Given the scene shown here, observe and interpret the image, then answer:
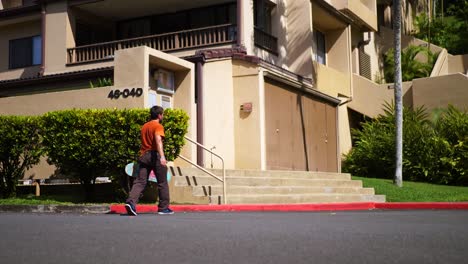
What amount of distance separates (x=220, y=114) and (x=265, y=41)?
462 cm

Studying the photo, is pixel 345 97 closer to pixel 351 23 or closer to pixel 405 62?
pixel 351 23

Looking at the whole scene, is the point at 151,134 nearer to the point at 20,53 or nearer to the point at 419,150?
the point at 419,150

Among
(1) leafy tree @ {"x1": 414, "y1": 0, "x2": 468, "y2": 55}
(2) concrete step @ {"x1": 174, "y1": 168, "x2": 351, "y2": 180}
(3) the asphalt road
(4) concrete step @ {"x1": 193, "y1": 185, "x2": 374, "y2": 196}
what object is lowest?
(3) the asphalt road

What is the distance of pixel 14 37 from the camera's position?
2406 cm

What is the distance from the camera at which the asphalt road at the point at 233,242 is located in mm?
5211

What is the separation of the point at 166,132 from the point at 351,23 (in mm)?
15064

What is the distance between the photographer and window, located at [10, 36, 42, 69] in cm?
2339

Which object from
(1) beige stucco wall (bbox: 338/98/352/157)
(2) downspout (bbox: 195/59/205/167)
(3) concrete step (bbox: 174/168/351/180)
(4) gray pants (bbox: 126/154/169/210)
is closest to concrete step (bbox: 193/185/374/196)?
(3) concrete step (bbox: 174/168/351/180)

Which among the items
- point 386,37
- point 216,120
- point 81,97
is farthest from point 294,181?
point 386,37

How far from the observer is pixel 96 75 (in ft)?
63.1

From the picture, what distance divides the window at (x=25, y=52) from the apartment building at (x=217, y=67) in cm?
4

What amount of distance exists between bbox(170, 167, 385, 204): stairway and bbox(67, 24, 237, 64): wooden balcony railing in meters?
5.74

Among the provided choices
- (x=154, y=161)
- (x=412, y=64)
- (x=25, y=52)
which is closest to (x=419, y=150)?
(x=412, y=64)

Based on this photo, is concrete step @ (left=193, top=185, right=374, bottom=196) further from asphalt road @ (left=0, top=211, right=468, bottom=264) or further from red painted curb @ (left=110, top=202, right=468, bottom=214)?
asphalt road @ (left=0, top=211, right=468, bottom=264)
